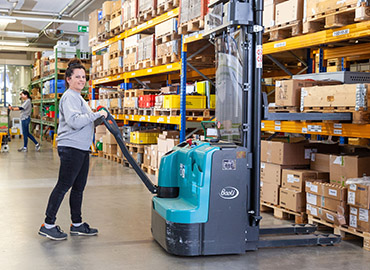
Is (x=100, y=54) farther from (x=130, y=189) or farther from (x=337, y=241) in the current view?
(x=337, y=241)

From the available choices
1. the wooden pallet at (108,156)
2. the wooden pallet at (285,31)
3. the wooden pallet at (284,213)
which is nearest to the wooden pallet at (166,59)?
the wooden pallet at (285,31)

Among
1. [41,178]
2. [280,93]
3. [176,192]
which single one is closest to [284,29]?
[280,93]

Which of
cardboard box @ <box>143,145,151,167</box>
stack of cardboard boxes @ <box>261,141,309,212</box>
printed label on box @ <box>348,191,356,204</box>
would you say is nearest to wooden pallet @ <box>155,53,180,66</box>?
cardboard box @ <box>143,145,151,167</box>

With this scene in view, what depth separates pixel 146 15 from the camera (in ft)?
33.8

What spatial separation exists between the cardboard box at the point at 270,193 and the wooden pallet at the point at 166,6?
414 cm

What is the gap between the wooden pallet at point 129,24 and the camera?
11.0 meters

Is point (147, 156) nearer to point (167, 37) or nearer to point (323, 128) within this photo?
point (167, 37)

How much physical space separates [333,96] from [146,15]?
19.4 feet

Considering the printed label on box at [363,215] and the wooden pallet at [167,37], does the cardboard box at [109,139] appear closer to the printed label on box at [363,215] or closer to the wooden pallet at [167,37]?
the wooden pallet at [167,37]

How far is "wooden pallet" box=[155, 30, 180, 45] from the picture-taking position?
9.17 m

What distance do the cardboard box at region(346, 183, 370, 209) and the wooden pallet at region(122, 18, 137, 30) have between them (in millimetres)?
7166

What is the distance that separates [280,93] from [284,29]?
950 mm

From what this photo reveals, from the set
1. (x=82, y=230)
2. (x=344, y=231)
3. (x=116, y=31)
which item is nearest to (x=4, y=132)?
(x=116, y=31)

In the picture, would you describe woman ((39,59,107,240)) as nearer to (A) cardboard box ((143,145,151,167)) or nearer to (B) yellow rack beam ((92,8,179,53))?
(B) yellow rack beam ((92,8,179,53))
